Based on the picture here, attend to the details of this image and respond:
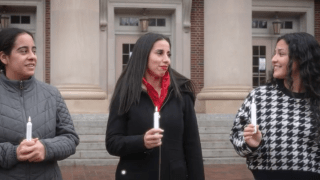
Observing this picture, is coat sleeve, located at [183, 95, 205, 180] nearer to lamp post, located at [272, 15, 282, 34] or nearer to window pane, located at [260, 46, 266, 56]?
lamp post, located at [272, 15, 282, 34]

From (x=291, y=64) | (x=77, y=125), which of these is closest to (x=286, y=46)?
(x=291, y=64)

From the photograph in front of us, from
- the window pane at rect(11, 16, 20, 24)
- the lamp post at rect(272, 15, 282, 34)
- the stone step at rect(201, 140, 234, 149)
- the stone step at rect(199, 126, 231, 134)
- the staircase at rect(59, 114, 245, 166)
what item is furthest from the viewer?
the lamp post at rect(272, 15, 282, 34)

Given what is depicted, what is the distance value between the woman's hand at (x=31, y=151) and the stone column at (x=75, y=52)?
1037 centimetres

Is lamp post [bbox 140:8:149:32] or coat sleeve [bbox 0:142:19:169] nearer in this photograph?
coat sleeve [bbox 0:142:19:169]

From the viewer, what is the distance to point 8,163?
2.82 metres

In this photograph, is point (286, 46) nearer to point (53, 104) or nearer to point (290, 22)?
point (53, 104)

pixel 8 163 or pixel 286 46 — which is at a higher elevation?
pixel 286 46

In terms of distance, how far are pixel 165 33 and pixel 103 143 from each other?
263 inches

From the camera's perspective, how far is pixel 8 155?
9.20 feet

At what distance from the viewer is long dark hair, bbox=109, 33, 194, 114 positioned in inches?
126

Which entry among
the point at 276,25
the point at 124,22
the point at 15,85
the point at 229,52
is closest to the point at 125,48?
the point at 124,22

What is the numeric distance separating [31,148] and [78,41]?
35.0 feet

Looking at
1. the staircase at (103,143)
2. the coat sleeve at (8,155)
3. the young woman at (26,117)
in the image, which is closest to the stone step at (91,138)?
the staircase at (103,143)

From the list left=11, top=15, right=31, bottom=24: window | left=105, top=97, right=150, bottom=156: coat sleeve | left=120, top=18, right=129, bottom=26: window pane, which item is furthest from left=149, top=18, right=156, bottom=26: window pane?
left=105, top=97, right=150, bottom=156: coat sleeve
